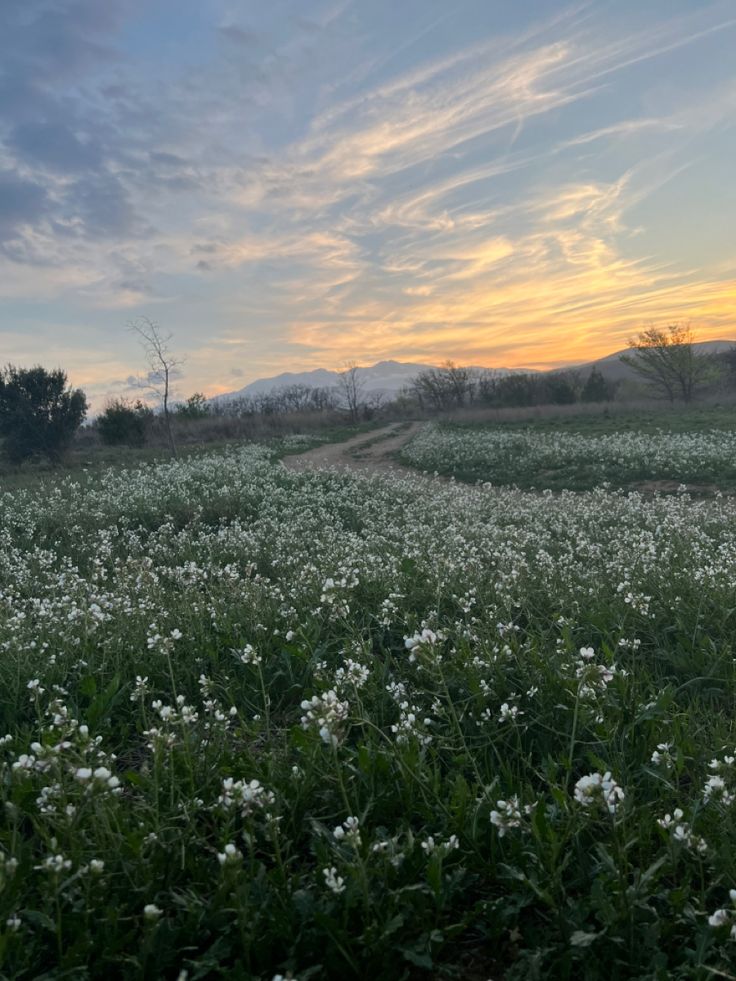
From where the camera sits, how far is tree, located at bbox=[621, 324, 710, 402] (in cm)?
5188

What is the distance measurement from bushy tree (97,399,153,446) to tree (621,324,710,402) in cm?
3985

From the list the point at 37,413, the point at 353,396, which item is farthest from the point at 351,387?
the point at 37,413

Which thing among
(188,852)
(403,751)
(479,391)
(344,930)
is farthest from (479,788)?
(479,391)

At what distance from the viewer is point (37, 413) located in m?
34.7

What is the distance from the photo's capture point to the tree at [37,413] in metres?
34.2

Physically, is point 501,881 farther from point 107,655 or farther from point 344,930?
point 107,655

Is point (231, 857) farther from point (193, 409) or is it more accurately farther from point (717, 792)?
point (193, 409)

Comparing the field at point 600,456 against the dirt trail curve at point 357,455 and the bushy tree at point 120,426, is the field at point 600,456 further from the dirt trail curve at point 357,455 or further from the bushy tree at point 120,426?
the bushy tree at point 120,426

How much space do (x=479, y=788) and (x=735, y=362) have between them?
68.4 m

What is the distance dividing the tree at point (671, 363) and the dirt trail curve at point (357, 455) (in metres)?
26.5

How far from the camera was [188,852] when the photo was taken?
269cm

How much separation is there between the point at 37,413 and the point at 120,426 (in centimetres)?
683

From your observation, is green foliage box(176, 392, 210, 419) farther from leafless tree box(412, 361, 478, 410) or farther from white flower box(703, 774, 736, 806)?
white flower box(703, 774, 736, 806)

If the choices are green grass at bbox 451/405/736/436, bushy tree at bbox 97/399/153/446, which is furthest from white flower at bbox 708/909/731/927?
bushy tree at bbox 97/399/153/446
